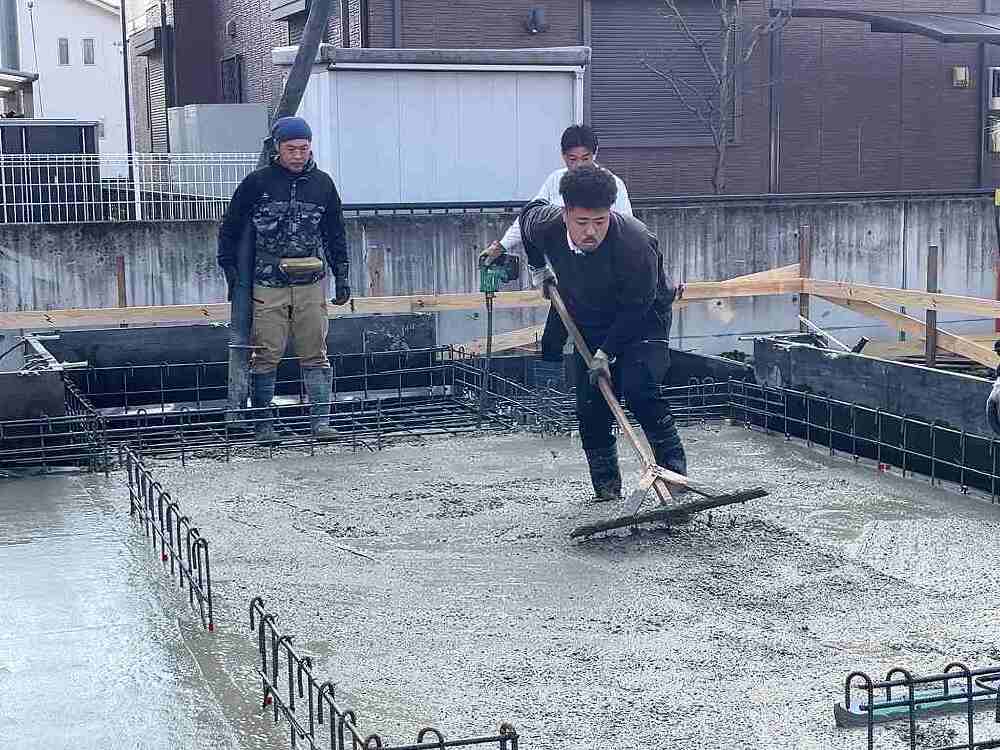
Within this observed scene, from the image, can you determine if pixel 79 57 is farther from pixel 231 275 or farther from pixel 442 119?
pixel 231 275

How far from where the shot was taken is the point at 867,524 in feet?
20.7

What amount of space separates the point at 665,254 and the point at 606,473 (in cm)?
713

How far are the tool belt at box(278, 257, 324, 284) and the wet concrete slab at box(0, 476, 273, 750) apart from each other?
209 centimetres

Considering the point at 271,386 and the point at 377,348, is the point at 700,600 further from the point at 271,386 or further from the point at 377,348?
the point at 377,348

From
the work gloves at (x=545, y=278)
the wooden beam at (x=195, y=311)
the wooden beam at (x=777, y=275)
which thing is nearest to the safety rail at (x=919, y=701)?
the work gloves at (x=545, y=278)

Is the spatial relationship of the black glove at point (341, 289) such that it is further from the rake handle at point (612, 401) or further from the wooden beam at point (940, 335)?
the wooden beam at point (940, 335)

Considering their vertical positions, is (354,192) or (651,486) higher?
(354,192)

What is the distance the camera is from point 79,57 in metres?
52.2

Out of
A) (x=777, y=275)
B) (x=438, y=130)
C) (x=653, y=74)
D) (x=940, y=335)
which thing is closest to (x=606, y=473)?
(x=940, y=335)

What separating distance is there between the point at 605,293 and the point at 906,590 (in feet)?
6.40

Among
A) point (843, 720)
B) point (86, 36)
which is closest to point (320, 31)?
point (843, 720)

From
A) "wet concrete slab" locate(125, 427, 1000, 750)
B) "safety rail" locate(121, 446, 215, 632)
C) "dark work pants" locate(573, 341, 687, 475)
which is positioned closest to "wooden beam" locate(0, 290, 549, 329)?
"wet concrete slab" locate(125, 427, 1000, 750)

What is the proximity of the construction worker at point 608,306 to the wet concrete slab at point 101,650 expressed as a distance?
6.81ft

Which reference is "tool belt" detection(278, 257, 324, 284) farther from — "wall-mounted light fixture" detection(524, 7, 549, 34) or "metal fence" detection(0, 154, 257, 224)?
"wall-mounted light fixture" detection(524, 7, 549, 34)
